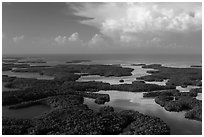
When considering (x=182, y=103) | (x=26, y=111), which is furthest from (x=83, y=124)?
(x=182, y=103)

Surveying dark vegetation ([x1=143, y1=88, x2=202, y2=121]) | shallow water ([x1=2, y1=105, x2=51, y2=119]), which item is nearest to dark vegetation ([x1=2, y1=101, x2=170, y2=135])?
shallow water ([x1=2, y1=105, x2=51, y2=119])

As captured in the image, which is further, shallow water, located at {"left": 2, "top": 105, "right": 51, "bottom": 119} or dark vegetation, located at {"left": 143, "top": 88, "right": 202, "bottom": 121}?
dark vegetation, located at {"left": 143, "top": 88, "right": 202, "bottom": 121}

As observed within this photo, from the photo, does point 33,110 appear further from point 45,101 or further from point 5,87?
point 5,87

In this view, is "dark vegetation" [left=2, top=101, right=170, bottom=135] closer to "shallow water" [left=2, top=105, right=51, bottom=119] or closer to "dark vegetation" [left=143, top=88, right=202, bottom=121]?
"shallow water" [left=2, top=105, right=51, bottom=119]

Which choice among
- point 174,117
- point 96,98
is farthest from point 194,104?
point 96,98

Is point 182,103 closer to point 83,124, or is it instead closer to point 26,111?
point 83,124

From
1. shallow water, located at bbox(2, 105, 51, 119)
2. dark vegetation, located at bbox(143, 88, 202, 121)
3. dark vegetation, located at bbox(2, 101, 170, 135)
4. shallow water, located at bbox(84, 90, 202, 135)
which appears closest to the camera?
dark vegetation, located at bbox(2, 101, 170, 135)
